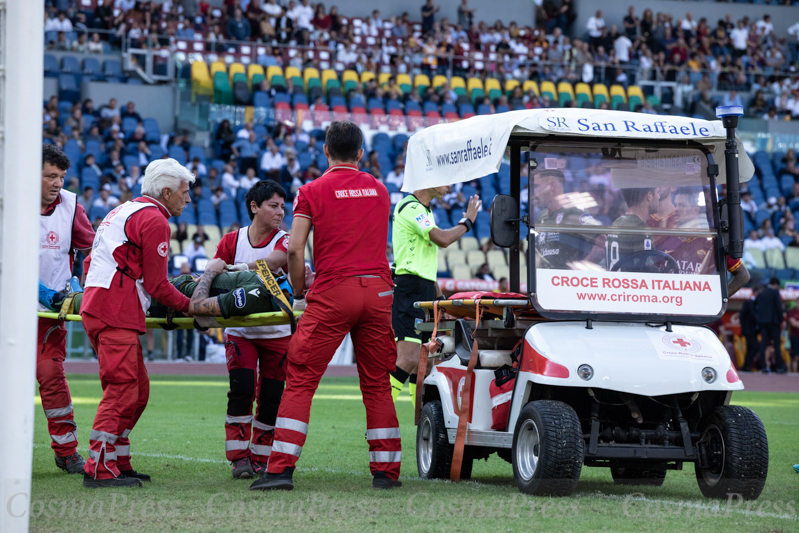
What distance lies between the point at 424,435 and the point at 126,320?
222 centimetres

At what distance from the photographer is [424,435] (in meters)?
6.89

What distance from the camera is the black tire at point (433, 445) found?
6.55 meters

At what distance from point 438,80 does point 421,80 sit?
0.59m

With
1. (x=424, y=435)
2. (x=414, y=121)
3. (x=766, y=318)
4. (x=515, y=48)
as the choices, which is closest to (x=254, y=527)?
(x=424, y=435)

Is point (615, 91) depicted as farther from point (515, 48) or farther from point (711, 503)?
point (711, 503)

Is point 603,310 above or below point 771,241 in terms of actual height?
below

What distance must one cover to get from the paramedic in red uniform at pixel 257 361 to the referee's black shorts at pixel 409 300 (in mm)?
2167

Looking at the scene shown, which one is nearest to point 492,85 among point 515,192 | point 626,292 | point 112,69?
point 112,69

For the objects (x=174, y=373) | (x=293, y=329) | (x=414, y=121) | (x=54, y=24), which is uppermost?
(x=54, y=24)

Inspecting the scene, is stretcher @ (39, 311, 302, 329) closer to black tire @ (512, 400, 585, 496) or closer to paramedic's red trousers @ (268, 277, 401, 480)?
paramedic's red trousers @ (268, 277, 401, 480)

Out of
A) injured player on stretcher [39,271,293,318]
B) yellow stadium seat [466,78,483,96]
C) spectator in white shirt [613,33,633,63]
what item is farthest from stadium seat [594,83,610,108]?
injured player on stretcher [39,271,293,318]

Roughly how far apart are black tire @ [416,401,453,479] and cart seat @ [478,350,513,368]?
616 mm
